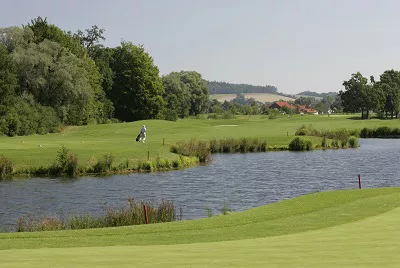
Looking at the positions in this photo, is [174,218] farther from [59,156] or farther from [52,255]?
[59,156]

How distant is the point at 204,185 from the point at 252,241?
86.7 feet

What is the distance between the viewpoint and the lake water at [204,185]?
34594 mm

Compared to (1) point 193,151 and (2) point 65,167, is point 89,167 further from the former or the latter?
(1) point 193,151

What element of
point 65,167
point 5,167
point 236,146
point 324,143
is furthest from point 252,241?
point 324,143

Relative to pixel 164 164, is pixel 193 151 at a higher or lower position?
higher

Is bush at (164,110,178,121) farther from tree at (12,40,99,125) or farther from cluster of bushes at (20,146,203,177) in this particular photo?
cluster of bushes at (20,146,203,177)

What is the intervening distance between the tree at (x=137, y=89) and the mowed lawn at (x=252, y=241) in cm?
9619

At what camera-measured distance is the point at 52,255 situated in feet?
44.1

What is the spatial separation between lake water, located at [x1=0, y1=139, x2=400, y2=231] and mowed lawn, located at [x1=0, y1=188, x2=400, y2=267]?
8385 mm

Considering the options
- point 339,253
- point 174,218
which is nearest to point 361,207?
point 174,218

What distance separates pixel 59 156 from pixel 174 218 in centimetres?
2432

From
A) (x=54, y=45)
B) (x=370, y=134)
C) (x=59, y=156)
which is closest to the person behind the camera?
(x=59, y=156)

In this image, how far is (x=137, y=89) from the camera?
402 ft

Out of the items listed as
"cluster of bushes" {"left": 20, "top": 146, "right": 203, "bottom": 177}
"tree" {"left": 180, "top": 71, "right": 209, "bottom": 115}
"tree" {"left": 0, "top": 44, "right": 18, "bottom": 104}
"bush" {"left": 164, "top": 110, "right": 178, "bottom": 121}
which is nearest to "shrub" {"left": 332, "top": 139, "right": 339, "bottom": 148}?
"cluster of bushes" {"left": 20, "top": 146, "right": 203, "bottom": 177}
